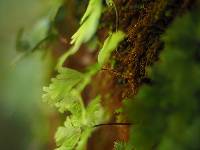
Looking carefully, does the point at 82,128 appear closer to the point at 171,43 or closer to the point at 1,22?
the point at 171,43

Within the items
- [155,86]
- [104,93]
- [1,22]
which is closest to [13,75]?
[1,22]

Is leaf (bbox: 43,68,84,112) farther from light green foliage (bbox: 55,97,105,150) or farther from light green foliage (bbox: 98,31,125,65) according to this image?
light green foliage (bbox: 98,31,125,65)

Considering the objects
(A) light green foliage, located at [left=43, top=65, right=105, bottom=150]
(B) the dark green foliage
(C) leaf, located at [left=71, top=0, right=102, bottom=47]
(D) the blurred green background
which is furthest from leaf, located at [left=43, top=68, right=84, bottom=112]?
(D) the blurred green background

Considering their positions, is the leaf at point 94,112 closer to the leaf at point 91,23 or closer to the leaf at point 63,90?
the leaf at point 63,90

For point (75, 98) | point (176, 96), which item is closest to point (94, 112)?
point (75, 98)

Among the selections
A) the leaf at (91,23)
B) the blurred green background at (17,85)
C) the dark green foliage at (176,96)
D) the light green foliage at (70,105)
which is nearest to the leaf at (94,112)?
the light green foliage at (70,105)
